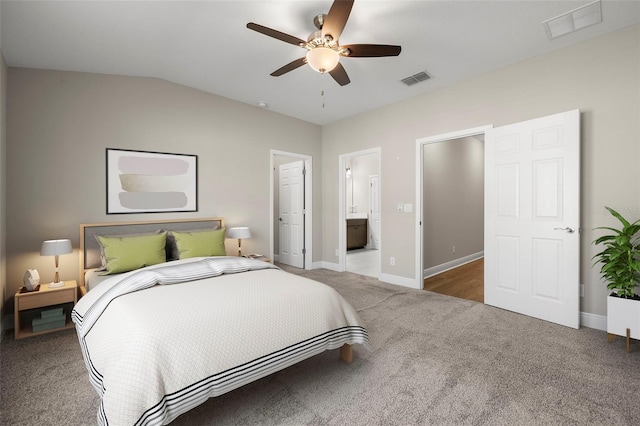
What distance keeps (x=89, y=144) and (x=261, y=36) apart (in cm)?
232

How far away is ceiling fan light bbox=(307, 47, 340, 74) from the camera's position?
7.25 ft

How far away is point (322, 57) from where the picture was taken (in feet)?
7.31

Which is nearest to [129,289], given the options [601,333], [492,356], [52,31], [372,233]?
[52,31]

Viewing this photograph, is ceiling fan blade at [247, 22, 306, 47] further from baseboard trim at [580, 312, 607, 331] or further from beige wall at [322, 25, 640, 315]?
baseboard trim at [580, 312, 607, 331]

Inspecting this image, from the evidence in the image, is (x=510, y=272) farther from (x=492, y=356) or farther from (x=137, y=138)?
(x=137, y=138)

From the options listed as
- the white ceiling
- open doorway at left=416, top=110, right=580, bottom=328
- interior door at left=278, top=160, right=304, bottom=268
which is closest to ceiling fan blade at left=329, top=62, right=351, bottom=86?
the white ceiling

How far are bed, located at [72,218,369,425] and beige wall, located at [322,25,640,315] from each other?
2.52 meters

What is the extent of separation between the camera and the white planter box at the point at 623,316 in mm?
2305

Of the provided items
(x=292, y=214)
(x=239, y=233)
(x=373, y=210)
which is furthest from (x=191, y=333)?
(x=373, y=210)

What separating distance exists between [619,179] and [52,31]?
517cm

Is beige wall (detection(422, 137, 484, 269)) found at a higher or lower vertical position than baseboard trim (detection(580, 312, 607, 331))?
higher

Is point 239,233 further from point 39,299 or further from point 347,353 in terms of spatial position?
point 347,353

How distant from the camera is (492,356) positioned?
2309 millimetres

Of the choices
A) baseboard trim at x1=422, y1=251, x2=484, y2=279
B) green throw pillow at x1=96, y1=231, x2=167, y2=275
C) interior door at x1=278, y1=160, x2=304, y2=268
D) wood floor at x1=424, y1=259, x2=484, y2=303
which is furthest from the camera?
interior door at x1=278, y1=160, x2=304, y2=268
